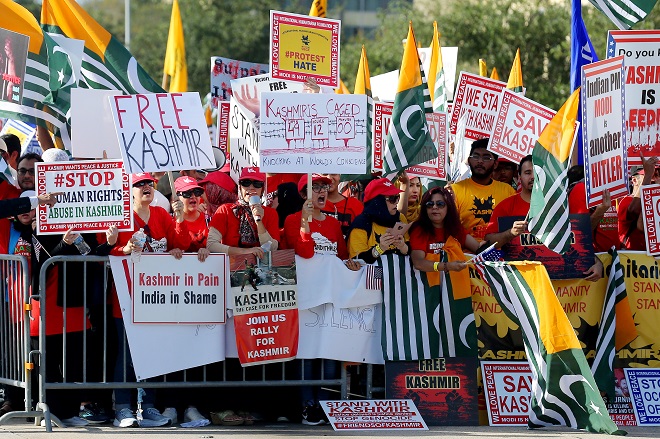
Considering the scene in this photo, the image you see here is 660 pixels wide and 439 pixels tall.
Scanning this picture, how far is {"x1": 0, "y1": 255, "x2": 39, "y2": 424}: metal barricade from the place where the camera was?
10164 mm

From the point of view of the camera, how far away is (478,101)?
44.3 ft

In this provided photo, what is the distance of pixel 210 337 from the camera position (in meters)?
10.5

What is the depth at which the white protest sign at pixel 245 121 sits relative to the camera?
1230 centimetres

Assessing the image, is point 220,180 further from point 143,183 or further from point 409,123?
point 409,123

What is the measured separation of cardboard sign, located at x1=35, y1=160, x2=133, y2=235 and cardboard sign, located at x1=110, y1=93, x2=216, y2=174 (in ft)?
1.63

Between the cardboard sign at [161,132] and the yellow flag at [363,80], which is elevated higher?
the yellow flag at [363,80]

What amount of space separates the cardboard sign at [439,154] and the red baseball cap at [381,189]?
0.61 m

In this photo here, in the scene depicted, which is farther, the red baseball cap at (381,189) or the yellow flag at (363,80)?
the yellow flag at (363,80)

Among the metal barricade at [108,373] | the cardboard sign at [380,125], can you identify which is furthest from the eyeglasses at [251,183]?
the cardboard sign at [380,125]

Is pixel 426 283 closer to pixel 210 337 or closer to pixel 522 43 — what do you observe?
pixel 210 337

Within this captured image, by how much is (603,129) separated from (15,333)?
5335 mm

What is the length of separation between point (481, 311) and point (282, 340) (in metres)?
1.82

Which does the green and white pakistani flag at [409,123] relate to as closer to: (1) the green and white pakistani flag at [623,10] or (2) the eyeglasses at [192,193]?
(2) the eyeglasses at [192,193]

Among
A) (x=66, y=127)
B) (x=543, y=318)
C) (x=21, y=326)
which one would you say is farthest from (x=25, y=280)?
(x=543, y=318)
